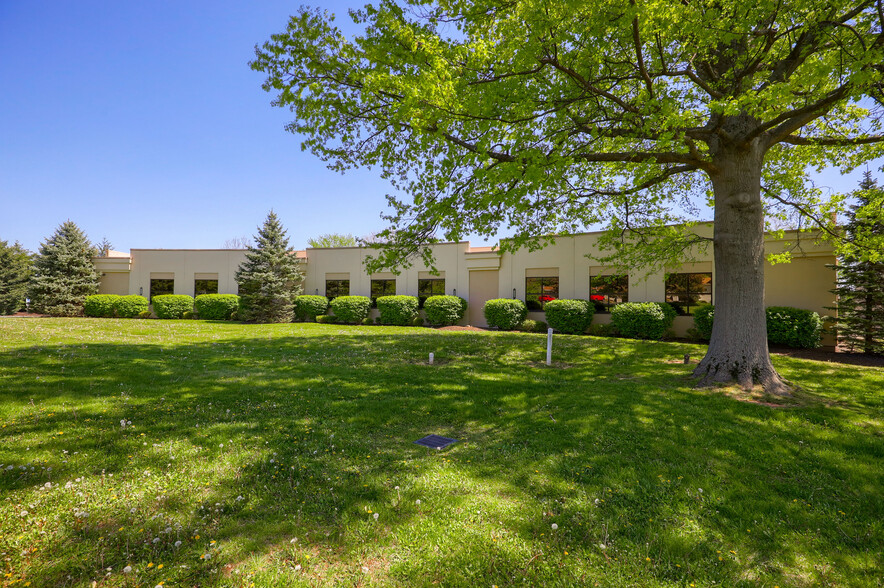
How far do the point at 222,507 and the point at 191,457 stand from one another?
46.2 inches

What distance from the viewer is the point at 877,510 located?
3293 millimetres

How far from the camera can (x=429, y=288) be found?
2239 cm

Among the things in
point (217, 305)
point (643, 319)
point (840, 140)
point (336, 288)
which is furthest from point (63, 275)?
point (840, 140)

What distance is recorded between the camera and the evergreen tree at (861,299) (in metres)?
11.9

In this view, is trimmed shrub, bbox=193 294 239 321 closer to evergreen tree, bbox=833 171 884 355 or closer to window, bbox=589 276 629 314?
window, bbox=589 276 629 314

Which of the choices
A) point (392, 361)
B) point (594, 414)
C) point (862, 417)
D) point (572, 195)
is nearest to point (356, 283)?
point (392, 361)

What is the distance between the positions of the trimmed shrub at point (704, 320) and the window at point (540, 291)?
19.9ft

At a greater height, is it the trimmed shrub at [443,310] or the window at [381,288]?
the window at [381,288]

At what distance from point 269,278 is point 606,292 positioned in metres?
17.4

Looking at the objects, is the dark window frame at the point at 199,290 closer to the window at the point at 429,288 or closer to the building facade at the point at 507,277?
the building facade at the point at 507,277

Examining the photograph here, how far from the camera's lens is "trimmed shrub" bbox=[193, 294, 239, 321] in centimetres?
2264

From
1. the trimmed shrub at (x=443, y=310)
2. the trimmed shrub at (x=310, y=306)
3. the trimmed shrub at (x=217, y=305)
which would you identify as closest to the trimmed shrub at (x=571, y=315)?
the trimmed shrub at (x=443, y=310)

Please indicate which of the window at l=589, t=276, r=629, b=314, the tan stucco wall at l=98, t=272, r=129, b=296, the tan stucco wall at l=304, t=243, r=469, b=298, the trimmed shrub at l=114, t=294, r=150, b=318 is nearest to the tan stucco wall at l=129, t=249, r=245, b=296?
the tan stucco wall at l=98, t=272, r=129, b=296

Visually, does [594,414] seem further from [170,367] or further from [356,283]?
[356,283]
